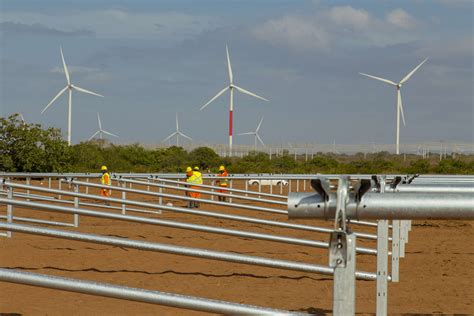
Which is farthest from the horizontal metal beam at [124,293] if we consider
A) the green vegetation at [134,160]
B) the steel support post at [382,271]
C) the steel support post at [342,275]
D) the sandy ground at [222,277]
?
the green vegetation at [134,160]

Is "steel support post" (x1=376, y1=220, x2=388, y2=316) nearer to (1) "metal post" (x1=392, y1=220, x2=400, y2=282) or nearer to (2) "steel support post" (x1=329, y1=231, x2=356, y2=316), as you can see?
(1) "metal post" (x1=392, y1=220, x2=400, y2=282)

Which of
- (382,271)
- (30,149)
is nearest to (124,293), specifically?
(382,271)

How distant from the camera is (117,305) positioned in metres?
7.81

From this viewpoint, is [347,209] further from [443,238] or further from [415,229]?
[415,229]

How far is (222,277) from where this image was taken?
9.95m

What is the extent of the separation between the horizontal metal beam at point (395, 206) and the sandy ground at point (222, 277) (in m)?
5.05

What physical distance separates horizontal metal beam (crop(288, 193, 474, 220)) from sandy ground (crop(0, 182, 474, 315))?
5046 millimetres

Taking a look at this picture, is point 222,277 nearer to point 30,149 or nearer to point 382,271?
point 382,271

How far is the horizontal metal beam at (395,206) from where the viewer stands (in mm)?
2660

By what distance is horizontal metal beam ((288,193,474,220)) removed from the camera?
2660 mm

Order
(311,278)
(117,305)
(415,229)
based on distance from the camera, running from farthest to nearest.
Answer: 1. (415,229)
2. (311,278)
3. (117,305)

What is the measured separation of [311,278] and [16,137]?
31.9m

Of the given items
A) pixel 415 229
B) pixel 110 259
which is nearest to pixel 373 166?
pixel 415 229

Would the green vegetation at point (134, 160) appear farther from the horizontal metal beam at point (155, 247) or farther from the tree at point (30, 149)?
the horizontal metal beam at point (155, 247)
